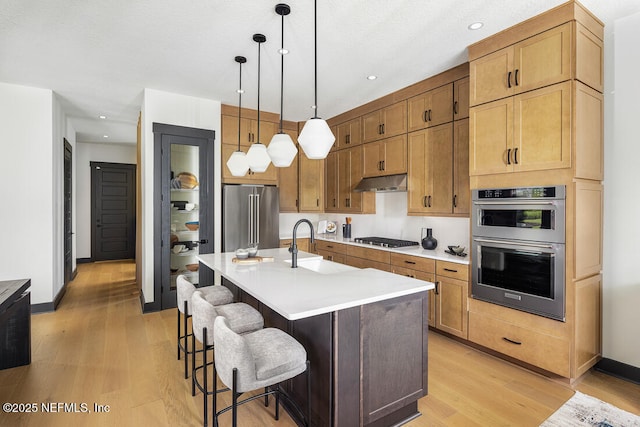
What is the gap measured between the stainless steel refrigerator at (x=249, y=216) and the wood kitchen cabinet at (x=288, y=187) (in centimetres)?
42

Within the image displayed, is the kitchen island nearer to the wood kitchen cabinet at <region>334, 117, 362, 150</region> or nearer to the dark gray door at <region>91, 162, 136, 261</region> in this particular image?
the wood kitchen cabinet at <region>334, 117, 362, 150</region>

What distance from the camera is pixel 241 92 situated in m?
4.35

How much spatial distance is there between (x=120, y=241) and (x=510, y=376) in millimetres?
8581

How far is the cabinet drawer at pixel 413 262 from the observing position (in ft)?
11.7

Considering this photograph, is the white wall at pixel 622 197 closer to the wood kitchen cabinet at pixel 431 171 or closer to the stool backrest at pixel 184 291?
the wood kitchen cabinet at pixel 431 171

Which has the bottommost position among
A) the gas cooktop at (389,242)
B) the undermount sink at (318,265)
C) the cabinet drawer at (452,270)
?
the cabinet drawer at (452,270)

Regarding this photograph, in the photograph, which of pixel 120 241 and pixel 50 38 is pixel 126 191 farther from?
pixel 50 38

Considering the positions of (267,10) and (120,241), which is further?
(120,241)

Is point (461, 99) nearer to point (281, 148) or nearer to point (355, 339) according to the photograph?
point (281, 148)

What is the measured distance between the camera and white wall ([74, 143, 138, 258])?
A: 25.5 ft

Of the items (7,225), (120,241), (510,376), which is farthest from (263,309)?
(120,241)

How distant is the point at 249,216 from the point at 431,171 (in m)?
2.61

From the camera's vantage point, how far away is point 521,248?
278cm

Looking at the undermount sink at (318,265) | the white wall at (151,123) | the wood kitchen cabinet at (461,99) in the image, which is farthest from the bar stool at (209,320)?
the wood kitchen cabinet at (461,99)
